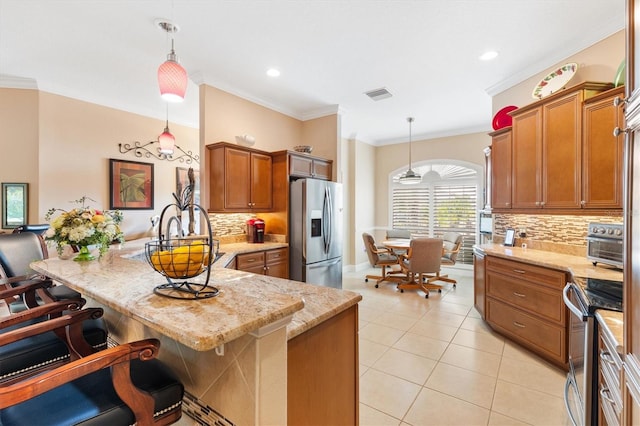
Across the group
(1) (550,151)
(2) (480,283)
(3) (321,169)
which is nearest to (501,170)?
(1) (550,151)

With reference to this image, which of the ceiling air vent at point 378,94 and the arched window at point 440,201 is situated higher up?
the ceiling air vent at point 378,94

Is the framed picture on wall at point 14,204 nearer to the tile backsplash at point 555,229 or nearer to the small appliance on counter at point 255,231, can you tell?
the small appliance on counter at point 255,231

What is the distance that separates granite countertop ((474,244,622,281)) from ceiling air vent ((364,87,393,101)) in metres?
2.52

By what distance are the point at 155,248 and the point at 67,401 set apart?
512mm

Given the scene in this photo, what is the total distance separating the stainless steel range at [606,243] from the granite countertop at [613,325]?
3.59 feet

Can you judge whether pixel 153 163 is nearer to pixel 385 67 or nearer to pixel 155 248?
pixel 385 67

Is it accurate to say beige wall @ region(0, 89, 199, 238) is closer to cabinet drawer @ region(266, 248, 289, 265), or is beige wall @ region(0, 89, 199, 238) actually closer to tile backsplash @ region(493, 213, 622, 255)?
cabinet drawer @ region(266, 248, 289, 265)

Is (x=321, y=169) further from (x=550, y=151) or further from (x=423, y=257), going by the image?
(x=550, y=151)

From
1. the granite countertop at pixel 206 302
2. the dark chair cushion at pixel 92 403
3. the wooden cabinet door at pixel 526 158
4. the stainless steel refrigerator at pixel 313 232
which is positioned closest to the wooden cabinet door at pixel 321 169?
the stainless steel refrigerator at pixel 313 232

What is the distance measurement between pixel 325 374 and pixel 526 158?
3.13 m

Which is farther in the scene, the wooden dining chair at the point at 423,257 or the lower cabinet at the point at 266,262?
the wooden dining chair at the point at 423,257

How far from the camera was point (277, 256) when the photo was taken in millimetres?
4051

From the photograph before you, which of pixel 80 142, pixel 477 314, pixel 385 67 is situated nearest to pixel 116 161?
pixel 80 142

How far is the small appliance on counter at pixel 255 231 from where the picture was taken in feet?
13.8
